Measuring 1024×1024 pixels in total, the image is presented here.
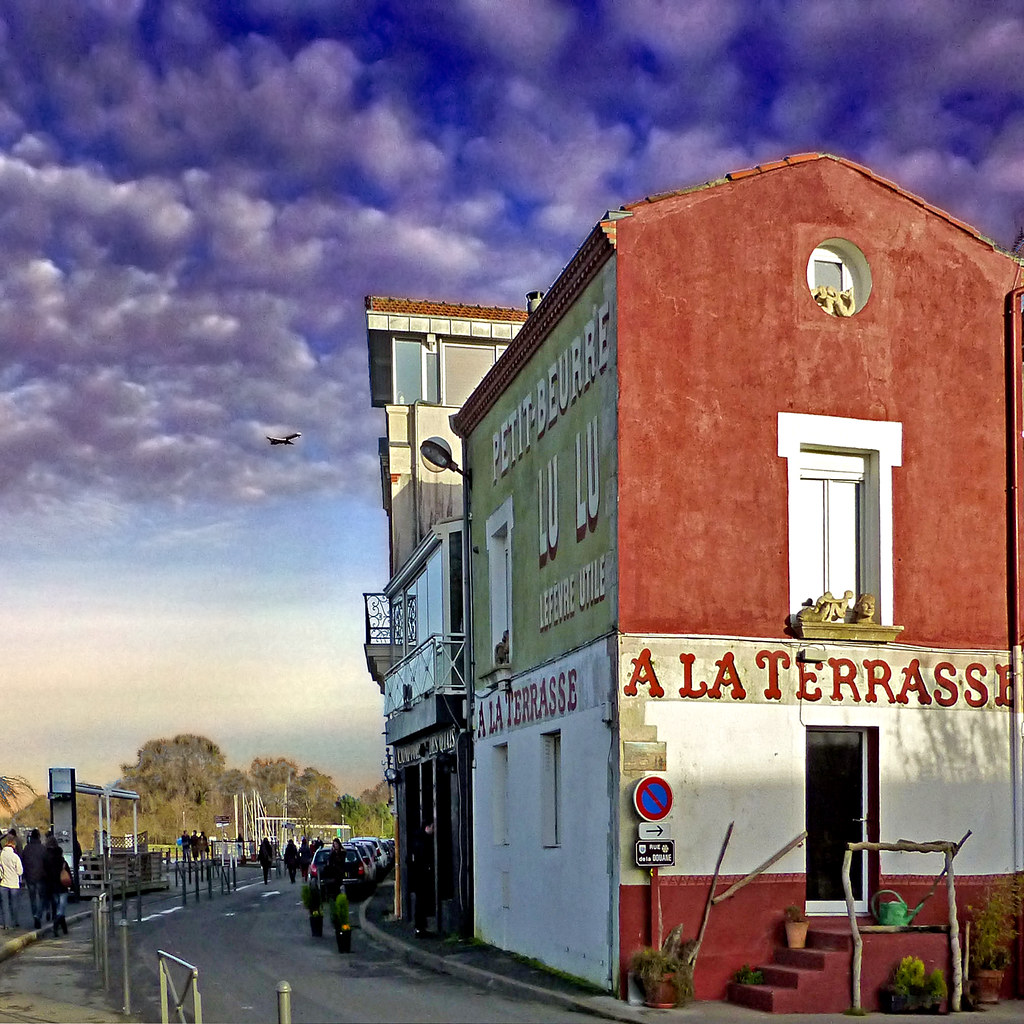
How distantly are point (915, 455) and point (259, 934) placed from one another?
14.4 meters

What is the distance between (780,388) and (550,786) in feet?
18.4

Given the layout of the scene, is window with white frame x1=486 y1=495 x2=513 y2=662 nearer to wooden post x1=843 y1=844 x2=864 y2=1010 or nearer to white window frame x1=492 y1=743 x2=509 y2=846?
white window frame x1=492 y1=743 x2=509 y2=846

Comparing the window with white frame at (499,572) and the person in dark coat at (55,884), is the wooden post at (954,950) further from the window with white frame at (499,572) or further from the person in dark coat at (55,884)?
the person in dark coat at (55,884)

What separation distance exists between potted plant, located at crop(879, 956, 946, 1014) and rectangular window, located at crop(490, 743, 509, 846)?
23.0 feet

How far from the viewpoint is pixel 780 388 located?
15.0 meters

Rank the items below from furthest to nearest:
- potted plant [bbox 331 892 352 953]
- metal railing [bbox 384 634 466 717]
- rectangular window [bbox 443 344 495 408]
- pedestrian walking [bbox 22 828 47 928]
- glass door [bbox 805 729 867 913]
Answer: rectangular window [bbox 443 344 495 408] → pedestrian walking [bbox 22 828 47 928] → metal railing [bbox 384 634 466 717] → potted plant [bbox 331 892 352 953] → glass door [bbox 805 729 867 913]

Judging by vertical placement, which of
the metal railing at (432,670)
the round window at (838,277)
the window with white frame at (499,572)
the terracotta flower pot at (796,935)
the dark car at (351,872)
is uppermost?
the round window at (838,277)

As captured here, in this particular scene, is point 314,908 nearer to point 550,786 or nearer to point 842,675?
point 550,786

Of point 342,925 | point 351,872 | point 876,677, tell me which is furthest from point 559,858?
point 351,872

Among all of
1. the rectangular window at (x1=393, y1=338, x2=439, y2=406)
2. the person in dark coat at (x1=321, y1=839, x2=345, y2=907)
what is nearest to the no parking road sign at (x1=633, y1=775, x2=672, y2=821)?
the person in dark coat at (x1=321, y1=839, x2=345, y2=907)

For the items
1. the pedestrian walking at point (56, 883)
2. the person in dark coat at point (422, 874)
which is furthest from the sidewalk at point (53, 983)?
the person in dark coat at point (422, 874)

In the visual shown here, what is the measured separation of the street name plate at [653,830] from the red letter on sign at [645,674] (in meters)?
1.27

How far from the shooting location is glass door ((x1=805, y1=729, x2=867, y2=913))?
1477 centimetres

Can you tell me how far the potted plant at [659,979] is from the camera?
13.4m
